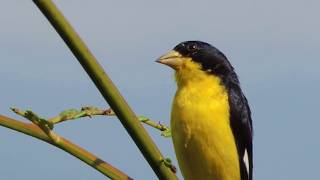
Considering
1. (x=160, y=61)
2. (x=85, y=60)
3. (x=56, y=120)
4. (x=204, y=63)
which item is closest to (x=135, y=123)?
(x=85, y=60)

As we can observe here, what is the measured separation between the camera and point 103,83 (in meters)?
1.16

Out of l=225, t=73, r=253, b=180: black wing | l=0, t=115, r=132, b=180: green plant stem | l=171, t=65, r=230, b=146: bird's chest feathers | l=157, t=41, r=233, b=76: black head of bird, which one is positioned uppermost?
l=0, t=115, r=132, b=180: green plant stem

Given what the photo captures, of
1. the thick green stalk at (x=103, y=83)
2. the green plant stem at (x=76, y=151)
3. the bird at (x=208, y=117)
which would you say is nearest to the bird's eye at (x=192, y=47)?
the bird at (x=208, y=117)

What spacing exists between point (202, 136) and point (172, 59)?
1.73 ft

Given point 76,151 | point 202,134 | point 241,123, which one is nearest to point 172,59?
point 202,134

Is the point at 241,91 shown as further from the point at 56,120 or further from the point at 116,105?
the point at 116,105

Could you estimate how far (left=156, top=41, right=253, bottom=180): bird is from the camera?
3.46 metres

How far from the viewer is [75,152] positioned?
1.41 m

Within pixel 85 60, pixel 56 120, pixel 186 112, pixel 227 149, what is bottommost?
pixel 227 149

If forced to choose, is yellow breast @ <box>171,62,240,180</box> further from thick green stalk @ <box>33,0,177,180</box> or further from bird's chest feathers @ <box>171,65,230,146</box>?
thick green stalk @ <box>33,0,177,180</box>

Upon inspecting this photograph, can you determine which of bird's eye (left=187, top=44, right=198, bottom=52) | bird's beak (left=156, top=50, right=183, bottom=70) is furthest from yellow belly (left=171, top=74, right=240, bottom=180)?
bird's eye (left=187, top=44, right=198, bottom=52)

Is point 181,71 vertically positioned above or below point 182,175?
above

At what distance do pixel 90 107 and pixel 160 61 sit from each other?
1.68 m

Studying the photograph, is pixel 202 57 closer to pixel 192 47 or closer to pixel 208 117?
pixel 192 47
